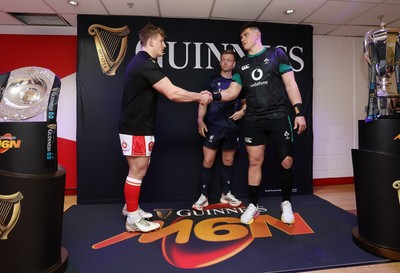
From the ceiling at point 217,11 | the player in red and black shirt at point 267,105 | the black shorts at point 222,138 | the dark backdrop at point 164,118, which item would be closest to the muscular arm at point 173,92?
the player in red and black shirt at point 267,105

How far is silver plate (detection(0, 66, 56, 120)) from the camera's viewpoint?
1.44 metres

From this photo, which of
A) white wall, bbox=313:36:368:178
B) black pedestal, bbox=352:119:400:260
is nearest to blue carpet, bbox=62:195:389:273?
black pedestal, bbox=352:119:400:260

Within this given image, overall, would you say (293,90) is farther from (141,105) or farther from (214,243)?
(214,243)

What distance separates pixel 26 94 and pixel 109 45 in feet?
5.96

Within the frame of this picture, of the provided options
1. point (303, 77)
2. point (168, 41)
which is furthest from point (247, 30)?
point (303, 77)

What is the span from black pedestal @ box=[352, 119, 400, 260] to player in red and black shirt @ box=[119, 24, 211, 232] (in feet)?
4.40

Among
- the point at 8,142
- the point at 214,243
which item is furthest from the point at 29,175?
the point at 214,243

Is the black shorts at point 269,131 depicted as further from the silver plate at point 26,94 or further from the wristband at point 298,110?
the silver plate at point 26,94

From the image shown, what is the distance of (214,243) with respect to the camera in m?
1.94

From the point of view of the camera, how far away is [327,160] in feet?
12.8

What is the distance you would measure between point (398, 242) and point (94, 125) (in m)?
3.08

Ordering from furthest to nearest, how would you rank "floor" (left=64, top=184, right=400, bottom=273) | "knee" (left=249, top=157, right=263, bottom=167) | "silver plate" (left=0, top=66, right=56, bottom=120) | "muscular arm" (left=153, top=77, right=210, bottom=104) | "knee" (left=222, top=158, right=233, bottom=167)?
"knee" (left=222, top=158, right=233, bottom=167)
"knee" (left=249, top=157, right=263, bottom=167)
"muscular arm" (left=153, top=77, right=210, bottom=104)
"floor" (left=64, top=184, right=400, bottom=273)
"silver plate" (left=0, top=66, right=56, bottom=120)

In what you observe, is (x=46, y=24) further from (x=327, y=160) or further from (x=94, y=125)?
(x=327, y=160)

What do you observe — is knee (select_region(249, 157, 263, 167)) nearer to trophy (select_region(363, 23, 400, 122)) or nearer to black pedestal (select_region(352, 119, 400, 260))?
black pedestal (select_region(352, 119, 400, 260))
